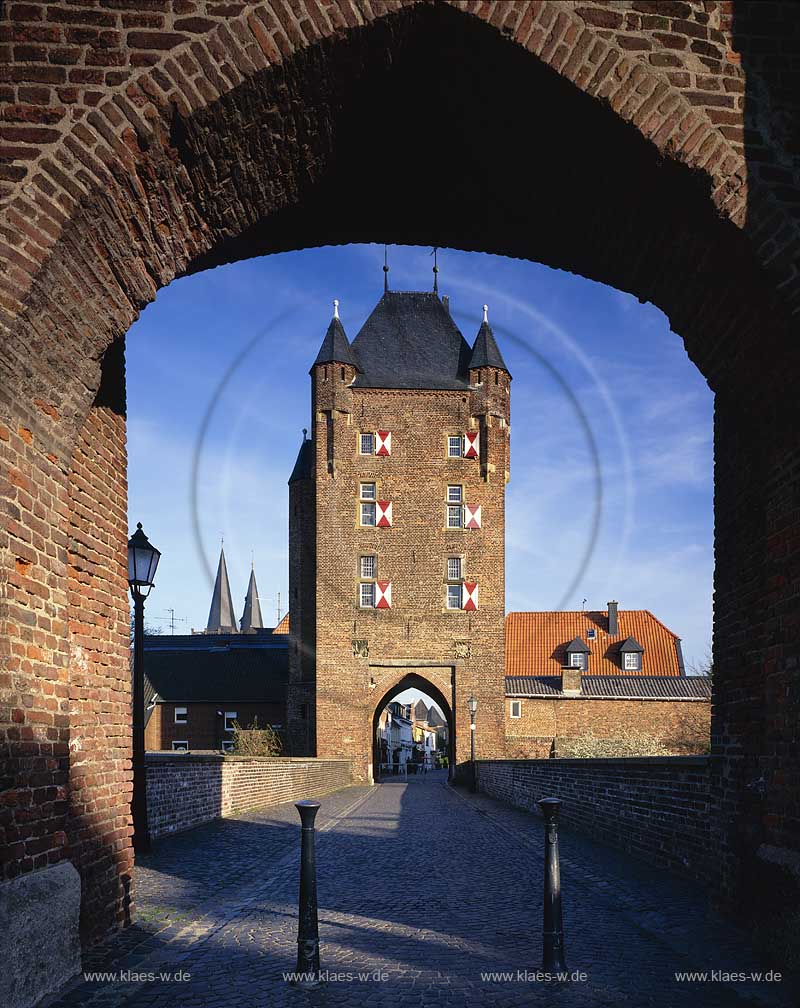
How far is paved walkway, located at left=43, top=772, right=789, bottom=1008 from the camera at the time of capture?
4555 mm

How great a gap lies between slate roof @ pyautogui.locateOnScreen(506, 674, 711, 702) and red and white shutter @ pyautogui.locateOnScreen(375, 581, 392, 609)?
11.1 meters

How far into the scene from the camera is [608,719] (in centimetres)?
4444

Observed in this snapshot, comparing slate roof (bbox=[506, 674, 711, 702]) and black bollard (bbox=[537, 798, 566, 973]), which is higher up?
black bollard (bbox=[537, 798, 566, 973])

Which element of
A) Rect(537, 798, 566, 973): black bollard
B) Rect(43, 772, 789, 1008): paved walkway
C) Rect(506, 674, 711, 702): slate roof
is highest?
Rect(537, 798, 566, 973): black bollard

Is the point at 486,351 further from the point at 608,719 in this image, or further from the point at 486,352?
the point at 608,719

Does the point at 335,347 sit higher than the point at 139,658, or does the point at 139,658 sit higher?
the point at 335,347

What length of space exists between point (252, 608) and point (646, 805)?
82.4 metres

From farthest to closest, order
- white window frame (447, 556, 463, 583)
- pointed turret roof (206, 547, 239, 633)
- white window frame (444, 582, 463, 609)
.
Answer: pointed turret roof (206, 547, 239, 633)
white window frame (447, 556, 463, 583)
white window frame (444, 582, 463, 609)

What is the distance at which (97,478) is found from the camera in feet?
19.0

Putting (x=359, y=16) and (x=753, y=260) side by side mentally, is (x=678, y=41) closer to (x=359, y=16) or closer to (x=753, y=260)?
(x=753, y=260)
